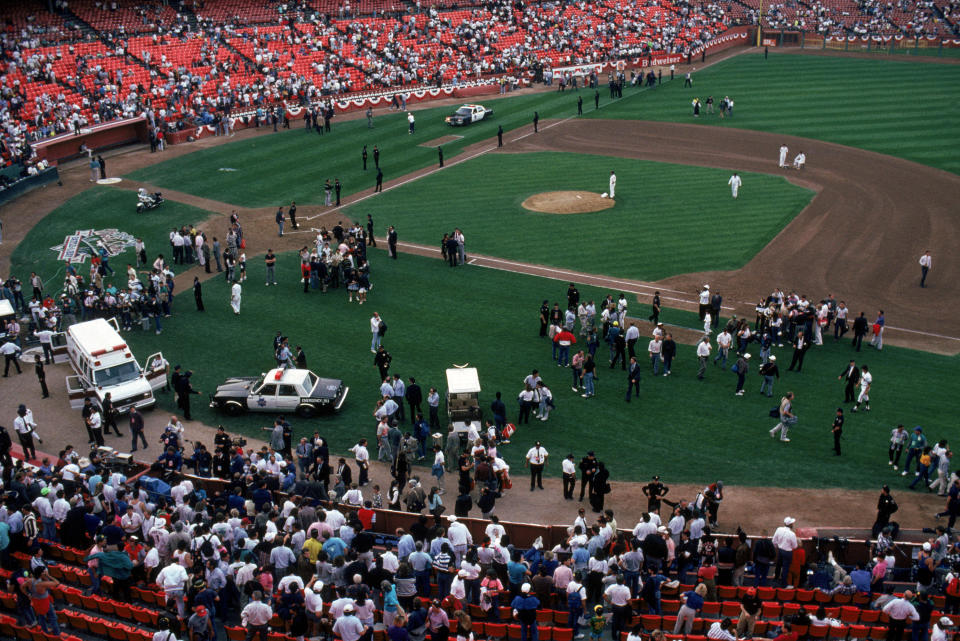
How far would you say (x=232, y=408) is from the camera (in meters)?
26.8

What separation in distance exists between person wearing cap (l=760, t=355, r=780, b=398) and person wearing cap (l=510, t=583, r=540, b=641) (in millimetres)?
13792

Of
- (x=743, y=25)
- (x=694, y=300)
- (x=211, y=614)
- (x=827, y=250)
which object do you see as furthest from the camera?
(x=743, y=25)

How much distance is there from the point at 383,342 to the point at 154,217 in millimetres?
20085

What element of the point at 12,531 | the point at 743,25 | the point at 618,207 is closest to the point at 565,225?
the point at 618,207

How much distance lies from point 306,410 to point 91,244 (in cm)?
2098

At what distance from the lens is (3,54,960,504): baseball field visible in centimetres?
2608

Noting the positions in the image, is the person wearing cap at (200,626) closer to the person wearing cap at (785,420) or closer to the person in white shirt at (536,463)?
the person in white shirt at (536,463)

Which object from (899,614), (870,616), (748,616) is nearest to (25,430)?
(748,616)

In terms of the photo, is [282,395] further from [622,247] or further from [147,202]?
[147,202]

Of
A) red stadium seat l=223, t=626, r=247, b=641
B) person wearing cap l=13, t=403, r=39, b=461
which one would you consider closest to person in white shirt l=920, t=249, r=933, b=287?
red stadium seat l=223, t=626, r=247, b=641

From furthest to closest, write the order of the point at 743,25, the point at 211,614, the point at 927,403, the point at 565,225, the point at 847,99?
1. the point at 743,25
2. the point at 847,99
3. the point at 565,225
4. the point at 927,403
5. the point at 211,614

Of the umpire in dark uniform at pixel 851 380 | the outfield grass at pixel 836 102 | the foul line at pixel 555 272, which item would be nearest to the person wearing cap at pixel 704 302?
the foul line at pixel 555 272

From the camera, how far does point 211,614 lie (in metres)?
16.4

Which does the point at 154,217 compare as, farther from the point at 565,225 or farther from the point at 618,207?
the point at 618,207
